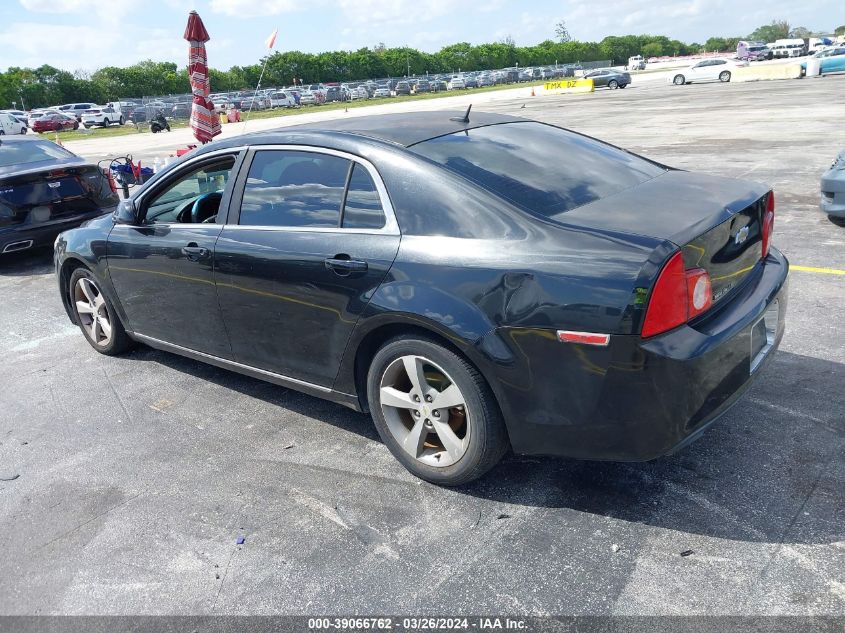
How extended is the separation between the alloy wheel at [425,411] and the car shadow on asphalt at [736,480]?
0.80 ft

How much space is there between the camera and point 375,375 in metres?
3.38

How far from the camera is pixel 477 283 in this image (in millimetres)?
2893

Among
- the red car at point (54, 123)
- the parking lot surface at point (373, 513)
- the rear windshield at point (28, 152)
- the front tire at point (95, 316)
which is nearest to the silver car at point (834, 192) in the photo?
the parking lot surface at point (373, 513)

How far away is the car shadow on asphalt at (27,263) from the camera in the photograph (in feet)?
28.2

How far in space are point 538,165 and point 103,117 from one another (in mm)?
50482

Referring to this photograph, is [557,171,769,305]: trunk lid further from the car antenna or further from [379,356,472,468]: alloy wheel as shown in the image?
the car antenna

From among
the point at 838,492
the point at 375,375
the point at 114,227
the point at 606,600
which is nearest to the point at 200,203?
the point at 114,227

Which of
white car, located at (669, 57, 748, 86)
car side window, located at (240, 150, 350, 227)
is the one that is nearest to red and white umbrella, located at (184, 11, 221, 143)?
car side window, located at (240, 150, 350, 227)

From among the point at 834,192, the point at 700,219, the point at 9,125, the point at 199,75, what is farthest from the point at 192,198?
the point at 9,125

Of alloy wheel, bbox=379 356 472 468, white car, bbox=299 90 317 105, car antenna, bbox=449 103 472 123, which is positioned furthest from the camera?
white car, bbox=299 90 317 105

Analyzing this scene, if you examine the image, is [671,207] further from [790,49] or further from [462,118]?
[790,49]

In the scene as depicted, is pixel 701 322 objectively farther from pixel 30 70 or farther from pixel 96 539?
pixel 30 70

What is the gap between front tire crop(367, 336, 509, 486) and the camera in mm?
3016

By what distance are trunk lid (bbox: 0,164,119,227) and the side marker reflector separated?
7558 mm
